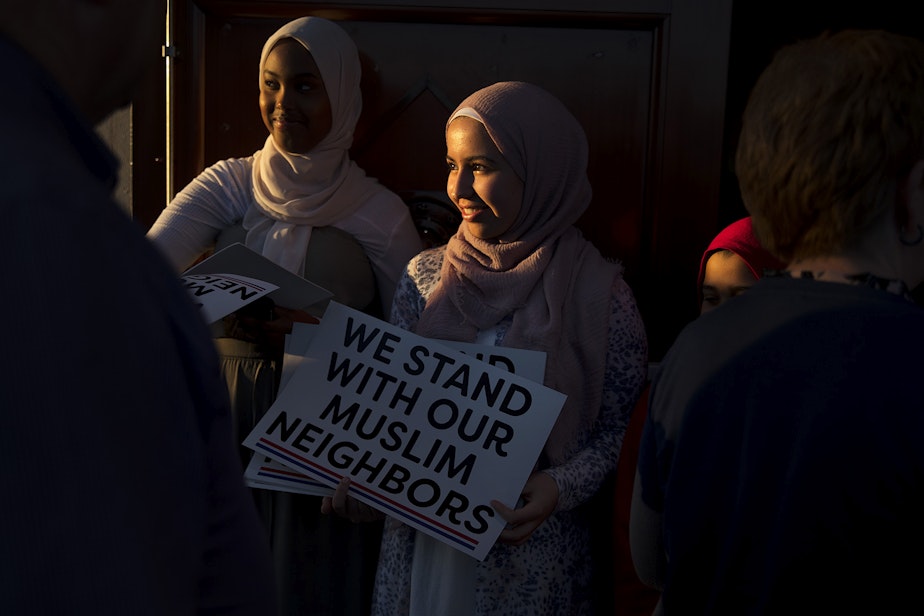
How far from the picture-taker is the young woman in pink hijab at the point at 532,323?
1.79 m

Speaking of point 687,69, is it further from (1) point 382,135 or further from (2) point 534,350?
(2) point 534,350

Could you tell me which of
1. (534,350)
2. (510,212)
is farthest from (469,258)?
(534,350)

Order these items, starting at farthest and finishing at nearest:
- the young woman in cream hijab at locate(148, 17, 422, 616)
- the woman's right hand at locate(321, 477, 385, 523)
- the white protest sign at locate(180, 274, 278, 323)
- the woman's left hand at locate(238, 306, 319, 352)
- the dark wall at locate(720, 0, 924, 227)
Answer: the dark wall at locate(720, 0, 924, 227), the young woman in cream hijab at locate(148, 17, 422, 616), the woman's left hand at locate(238, 306, 319, 352), the woman's right hand at locate(321, 477, 385, 523), the white protest sign at locate(180, 274, 278, 323)

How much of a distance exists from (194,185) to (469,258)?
889 mm

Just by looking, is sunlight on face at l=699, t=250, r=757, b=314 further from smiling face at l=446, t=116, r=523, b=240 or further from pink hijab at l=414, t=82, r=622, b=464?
smiling face at l=446, t=116, r=523, b=240

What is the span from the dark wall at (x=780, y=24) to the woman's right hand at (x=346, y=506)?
241 centimetres

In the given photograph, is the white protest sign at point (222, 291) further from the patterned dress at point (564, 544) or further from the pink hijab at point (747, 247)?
the pink hijab at point (747, 247)

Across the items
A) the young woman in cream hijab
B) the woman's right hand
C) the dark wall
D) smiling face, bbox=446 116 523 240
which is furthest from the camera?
the dark wall

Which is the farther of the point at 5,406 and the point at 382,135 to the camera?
the point at 382,135

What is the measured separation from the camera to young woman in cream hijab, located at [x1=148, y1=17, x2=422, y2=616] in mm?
2277

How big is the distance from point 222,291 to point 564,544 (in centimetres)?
84

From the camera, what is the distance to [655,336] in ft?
8.63

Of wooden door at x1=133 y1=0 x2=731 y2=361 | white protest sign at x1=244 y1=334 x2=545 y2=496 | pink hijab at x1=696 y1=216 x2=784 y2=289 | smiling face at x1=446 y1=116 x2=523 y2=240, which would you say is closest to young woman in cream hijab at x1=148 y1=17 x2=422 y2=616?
wooden door at x1=133 y1=0 x2=731 y2=361

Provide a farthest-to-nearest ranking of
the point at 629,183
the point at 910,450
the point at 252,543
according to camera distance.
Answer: the point at 629,183 → the point at 910,450 → the point at 252,543
